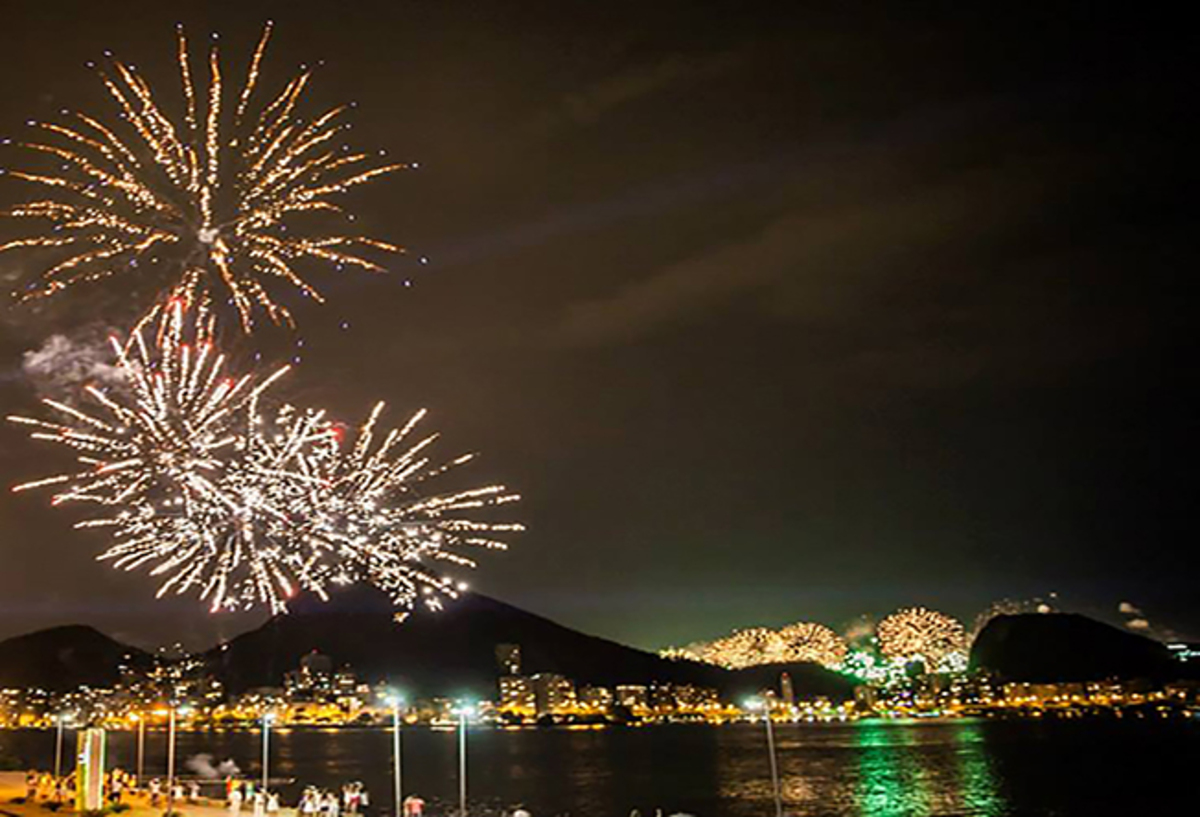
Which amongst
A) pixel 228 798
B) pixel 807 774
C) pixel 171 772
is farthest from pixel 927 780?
pixel 171 772

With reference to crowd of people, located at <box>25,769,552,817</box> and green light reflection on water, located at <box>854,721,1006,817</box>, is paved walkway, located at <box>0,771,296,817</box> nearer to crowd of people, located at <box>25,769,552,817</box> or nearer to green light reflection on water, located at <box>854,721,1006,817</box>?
crowd of people, located at <box>25,769,552,817</box>

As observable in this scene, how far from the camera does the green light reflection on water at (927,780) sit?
6712 cm

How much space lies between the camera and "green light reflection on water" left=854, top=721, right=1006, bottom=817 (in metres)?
67.1

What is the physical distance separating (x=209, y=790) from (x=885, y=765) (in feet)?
225

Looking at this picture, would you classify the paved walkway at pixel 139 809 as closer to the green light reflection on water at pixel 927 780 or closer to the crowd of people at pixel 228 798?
the crowd of people at pixel 228 798

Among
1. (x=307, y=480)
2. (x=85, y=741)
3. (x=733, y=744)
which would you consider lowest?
(x=733, y=744)

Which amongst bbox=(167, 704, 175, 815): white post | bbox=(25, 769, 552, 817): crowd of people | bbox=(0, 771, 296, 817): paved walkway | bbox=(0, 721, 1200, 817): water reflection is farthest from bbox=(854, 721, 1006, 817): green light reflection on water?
bbox=(167, 704, 175, 815): white post

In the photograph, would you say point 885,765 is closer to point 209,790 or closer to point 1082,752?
point 1082,752

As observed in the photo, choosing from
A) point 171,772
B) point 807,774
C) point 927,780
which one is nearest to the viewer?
point 171,772

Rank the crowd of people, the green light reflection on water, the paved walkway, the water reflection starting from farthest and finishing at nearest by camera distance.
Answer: the water reflection → the green light reflection on water → the paved walkway → the crowd of people

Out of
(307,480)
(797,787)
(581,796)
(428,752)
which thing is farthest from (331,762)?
(307,480)

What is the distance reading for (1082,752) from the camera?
115 meters

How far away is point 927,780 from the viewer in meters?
85.2

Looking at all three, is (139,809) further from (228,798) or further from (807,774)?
(807,774)
